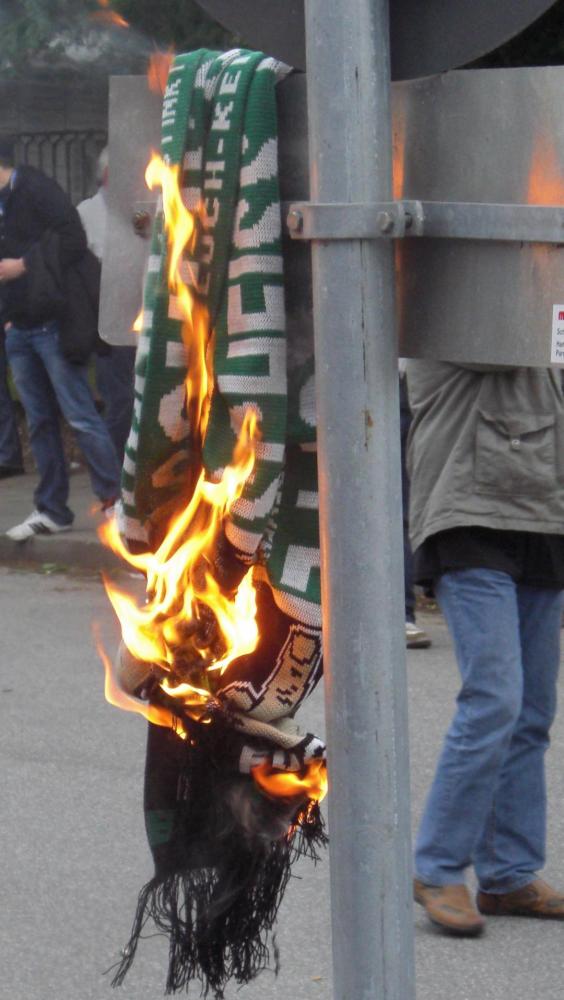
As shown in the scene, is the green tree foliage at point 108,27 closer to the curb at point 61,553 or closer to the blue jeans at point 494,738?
the curb at point 61,553

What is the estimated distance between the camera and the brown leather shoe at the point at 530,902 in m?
3.79

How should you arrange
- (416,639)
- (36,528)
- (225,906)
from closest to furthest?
(225,906), (416,639), (36,528)

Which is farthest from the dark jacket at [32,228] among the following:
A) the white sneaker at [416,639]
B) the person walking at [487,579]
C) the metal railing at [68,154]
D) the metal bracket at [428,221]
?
the metal bracket at [428,221]

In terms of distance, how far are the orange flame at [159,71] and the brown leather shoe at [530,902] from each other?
2333 mm

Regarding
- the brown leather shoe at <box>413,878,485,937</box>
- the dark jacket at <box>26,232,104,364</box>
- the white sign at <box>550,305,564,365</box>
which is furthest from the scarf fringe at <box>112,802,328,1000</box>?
the dark jacket at <box>26,232,104,364</box>

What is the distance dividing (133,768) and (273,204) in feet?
10.3

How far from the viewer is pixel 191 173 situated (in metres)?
2.10

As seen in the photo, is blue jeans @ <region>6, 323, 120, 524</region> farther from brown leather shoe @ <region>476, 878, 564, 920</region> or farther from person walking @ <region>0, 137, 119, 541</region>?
brown leather shoe @ <region>476, 878, 564, 920</region>

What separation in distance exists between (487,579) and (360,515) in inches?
73.1

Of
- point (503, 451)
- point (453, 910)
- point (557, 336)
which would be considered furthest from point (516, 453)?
point (557, 336)

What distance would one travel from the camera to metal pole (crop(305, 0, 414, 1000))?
1.64 meters

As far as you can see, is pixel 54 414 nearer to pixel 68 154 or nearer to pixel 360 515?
Answer: pixel 68 154

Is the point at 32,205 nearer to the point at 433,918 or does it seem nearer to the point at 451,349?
the point at 433,918

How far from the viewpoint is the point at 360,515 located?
169 cm
